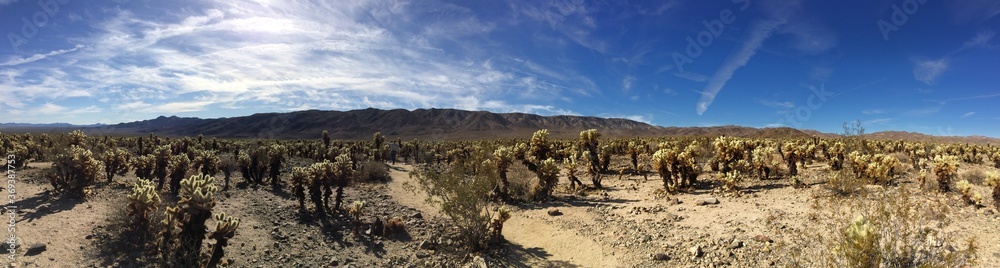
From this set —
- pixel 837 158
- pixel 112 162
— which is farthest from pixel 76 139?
pixel 837 158

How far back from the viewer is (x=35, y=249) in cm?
669

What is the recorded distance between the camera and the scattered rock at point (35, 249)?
21.7 ft

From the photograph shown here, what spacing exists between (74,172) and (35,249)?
4.77m

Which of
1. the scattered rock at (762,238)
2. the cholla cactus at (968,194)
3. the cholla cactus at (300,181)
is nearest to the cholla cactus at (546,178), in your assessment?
the scattered rock at (762,238)

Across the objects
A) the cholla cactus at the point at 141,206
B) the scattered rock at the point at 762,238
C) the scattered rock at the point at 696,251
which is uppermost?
the cholla cactus at the point at 141,206

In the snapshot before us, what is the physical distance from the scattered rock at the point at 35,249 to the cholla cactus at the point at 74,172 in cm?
355

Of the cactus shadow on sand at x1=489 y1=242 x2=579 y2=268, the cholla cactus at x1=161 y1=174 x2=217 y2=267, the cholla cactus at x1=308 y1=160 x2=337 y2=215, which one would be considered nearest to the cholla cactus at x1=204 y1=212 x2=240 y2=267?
the cholla cactus at x1=161 y1=174 x2=217 y2=267

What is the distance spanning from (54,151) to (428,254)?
1575 centimetres

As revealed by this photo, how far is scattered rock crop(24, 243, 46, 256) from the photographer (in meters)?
6.60

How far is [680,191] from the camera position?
1398 centimetres

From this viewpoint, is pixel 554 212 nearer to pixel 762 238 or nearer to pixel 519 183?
pixel 519 183

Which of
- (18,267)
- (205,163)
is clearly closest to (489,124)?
(205,163)

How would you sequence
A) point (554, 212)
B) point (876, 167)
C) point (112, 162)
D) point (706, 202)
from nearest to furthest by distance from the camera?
point (706, 202)
point (876, 167)
point (554, 212)
point (112, 162)

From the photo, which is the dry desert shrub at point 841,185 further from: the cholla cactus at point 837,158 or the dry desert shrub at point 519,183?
the dry desert shrub at point 519,183
